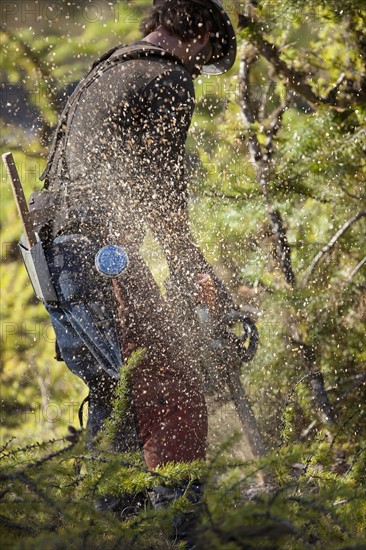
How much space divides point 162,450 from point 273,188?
1.34m

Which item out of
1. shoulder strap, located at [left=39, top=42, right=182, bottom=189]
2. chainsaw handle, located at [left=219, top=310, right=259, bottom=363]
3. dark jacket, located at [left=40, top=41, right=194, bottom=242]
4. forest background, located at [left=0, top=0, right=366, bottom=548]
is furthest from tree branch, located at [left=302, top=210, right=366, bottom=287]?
shoulder strap, located at [left=39, top=42, right=182, bottom=189]

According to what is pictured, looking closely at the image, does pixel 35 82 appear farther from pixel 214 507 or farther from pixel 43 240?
pixel 214 507

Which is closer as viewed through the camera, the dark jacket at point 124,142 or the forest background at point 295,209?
the dark jacket at point 124,142

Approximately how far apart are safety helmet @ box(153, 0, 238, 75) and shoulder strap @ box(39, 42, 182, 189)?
1.11 feet

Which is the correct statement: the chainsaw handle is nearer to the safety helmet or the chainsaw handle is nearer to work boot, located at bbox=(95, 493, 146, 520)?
work boot, located at bbox=(95, 493, 146, 520)

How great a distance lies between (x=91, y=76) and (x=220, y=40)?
604mm

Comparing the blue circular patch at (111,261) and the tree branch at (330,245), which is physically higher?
the tree branch at (330,245)

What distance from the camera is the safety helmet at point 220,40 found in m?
2.99

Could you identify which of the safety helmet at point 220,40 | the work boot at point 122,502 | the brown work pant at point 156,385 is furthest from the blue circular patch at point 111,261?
the safety helmet at point 220,40

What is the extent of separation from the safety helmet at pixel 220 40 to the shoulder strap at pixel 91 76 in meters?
0.34

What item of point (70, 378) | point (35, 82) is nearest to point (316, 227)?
point (70, 378)

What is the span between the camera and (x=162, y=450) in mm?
2656

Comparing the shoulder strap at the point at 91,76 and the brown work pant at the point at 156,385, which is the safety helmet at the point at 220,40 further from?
the brown work pant at the point at 156,385

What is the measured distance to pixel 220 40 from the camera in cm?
314
